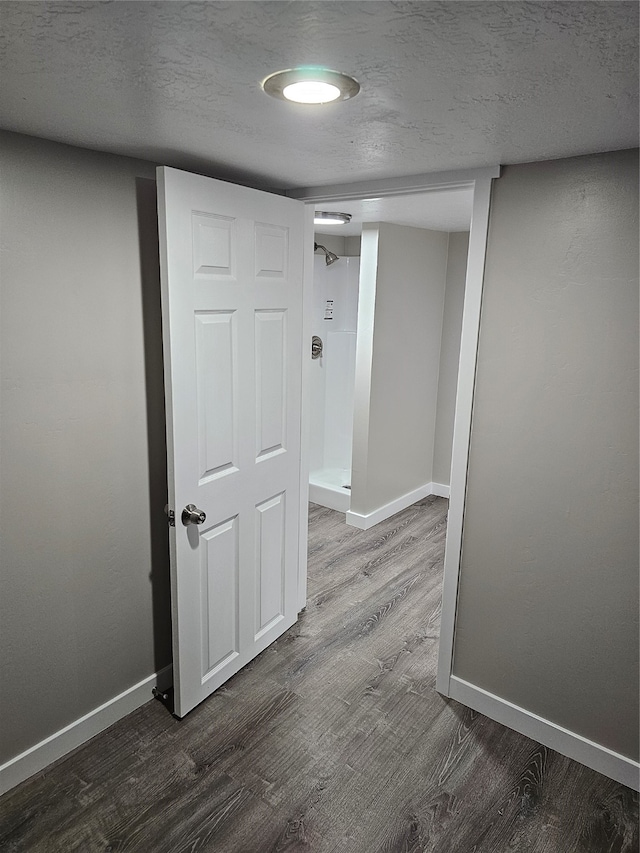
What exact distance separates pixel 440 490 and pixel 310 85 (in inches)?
156

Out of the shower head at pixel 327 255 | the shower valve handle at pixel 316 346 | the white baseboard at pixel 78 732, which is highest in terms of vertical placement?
the shower head at pixel 327 255

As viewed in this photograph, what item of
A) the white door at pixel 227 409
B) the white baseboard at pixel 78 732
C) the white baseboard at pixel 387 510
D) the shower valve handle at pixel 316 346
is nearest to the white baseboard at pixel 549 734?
the white door at pixel 227 409

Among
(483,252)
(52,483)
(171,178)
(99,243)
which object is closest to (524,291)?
(483,252)

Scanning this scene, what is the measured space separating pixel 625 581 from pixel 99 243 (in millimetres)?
2061

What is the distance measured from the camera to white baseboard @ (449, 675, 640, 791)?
2018 mm

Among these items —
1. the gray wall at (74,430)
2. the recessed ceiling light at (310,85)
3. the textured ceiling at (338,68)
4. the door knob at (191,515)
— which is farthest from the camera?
the door knob at (191,515)

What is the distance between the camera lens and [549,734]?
85.5 inches

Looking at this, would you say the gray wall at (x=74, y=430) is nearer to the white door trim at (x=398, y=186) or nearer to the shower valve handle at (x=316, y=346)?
the white door trim at (x=398, y=186)

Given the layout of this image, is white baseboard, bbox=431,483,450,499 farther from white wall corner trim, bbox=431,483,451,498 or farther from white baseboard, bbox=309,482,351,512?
white baseboard, bbox=309,482,351,512

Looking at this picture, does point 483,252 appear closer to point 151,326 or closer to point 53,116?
point 151,326

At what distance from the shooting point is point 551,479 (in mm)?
2016

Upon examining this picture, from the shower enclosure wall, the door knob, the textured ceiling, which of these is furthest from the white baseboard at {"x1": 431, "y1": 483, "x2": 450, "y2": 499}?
the textured ceiling

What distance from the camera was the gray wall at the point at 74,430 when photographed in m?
1.75

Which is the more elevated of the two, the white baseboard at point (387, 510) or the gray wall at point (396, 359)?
the gray wall at point (396, 359)
